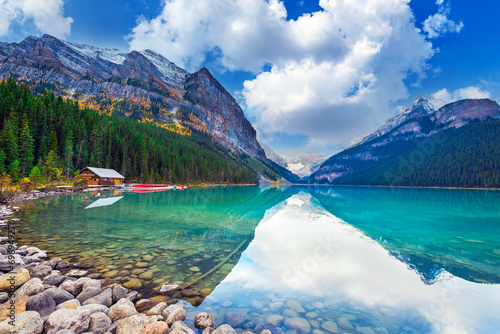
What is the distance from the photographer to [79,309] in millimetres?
5195

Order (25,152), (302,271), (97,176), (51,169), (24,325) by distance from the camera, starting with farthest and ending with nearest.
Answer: (97,176) < (51,169) < (25,152) < (302,271) < (24,325)

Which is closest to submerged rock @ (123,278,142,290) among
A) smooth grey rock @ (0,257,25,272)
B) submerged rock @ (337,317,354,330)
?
smooth grey rock @ (0,257,25,272)

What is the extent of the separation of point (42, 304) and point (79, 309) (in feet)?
3.64

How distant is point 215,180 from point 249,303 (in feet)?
386

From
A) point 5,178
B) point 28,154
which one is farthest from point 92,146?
point 5,178

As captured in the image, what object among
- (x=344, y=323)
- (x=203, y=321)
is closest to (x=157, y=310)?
(x=203, y=321)

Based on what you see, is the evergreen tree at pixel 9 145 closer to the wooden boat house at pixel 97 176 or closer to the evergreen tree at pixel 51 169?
the evergreen tree at pixel 51 169

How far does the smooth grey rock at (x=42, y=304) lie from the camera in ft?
17.4

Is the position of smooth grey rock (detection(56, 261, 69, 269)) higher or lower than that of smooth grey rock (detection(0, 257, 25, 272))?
lower

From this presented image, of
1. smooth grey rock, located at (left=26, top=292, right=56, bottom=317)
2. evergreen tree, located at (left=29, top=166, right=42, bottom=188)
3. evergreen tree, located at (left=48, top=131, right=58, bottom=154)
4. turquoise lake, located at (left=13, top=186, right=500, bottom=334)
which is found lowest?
turquoise lake, located at (left=13, top=186, right=500, bottom=334)

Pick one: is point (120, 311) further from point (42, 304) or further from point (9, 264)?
point (9, 264)

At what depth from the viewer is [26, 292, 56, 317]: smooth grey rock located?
5.30 metres

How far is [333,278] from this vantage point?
9.69 metres

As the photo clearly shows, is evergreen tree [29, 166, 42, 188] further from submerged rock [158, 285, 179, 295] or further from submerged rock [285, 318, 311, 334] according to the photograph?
submerged rock [285, 318, 311, 334]
